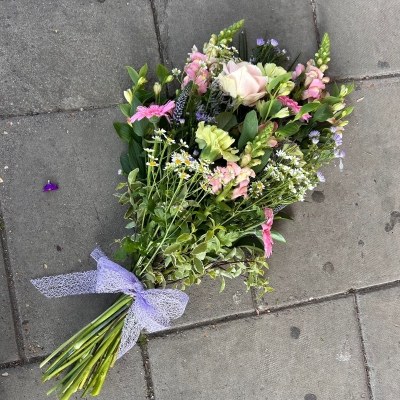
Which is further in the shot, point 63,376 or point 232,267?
point 63,376

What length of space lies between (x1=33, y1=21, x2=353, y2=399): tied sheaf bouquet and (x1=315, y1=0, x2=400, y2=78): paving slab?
0.35m

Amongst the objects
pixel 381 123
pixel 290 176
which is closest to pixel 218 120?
pixel 290 176

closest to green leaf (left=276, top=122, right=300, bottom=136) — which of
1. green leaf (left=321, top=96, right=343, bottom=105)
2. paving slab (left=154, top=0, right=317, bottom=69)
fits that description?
green leaf (left=321, top=96, right=343, bottom=105)

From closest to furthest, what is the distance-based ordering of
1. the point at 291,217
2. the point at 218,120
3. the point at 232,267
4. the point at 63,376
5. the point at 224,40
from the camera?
1. the point at 218,120
2. the point at 224,40
3. the point at 232,267
4. the point at 63,376
5. the point at 291,217

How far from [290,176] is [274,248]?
23.5 inches

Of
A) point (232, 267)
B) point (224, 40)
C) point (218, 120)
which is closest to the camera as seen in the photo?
point (218, 120)

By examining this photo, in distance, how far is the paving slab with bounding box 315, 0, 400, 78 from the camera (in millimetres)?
2123

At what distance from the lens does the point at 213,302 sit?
200 cm

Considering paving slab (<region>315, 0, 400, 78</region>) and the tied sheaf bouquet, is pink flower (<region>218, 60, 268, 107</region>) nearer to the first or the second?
the tied sheaf bouquet

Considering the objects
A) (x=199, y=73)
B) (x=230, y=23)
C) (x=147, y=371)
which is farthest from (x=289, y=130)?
(x=147, y=371)

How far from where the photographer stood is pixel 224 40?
160 centimetres

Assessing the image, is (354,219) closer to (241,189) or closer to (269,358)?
(269,358)

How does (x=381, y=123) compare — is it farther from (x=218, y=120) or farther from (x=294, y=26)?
(x=218, y=120)

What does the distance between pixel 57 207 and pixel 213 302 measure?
0.80 meters
